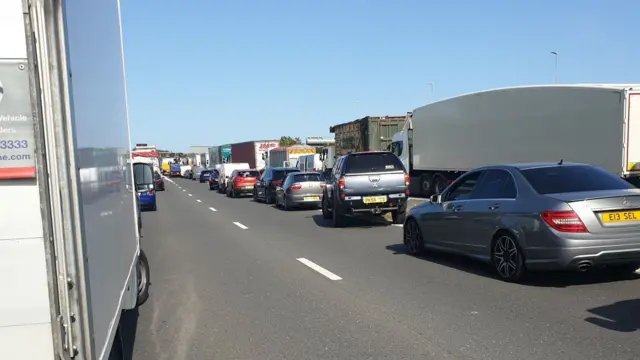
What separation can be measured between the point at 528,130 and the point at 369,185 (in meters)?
6.10

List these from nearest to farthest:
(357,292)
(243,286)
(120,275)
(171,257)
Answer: (120,275), (357,292), (243,286), (171,257)

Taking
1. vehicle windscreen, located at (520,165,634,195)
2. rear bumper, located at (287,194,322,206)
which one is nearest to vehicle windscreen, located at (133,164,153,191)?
vehicle windscreen, located at (520,165,634,195)

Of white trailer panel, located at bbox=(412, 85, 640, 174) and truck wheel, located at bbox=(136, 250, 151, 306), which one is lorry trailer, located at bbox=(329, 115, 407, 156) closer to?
white trailer panel, located at bbox=(412, 85, 640, 174)

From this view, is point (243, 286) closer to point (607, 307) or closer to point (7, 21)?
point (607, 307)

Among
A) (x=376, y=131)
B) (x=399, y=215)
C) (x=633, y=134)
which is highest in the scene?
(x=376, y=131)

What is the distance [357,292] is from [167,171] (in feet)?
293

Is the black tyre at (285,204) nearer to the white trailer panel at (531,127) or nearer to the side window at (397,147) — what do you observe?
the white trailer panel at (531,127)

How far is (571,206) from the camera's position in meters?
6.48

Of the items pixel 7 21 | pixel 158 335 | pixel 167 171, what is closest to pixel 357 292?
pixel 158 335

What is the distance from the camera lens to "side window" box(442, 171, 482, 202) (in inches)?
329

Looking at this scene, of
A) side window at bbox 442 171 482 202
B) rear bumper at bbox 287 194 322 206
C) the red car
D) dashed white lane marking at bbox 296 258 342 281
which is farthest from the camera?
the red car

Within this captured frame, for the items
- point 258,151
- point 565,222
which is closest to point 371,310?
point 565,222

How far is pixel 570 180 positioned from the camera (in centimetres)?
719

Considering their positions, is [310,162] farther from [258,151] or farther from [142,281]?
[142,281]
